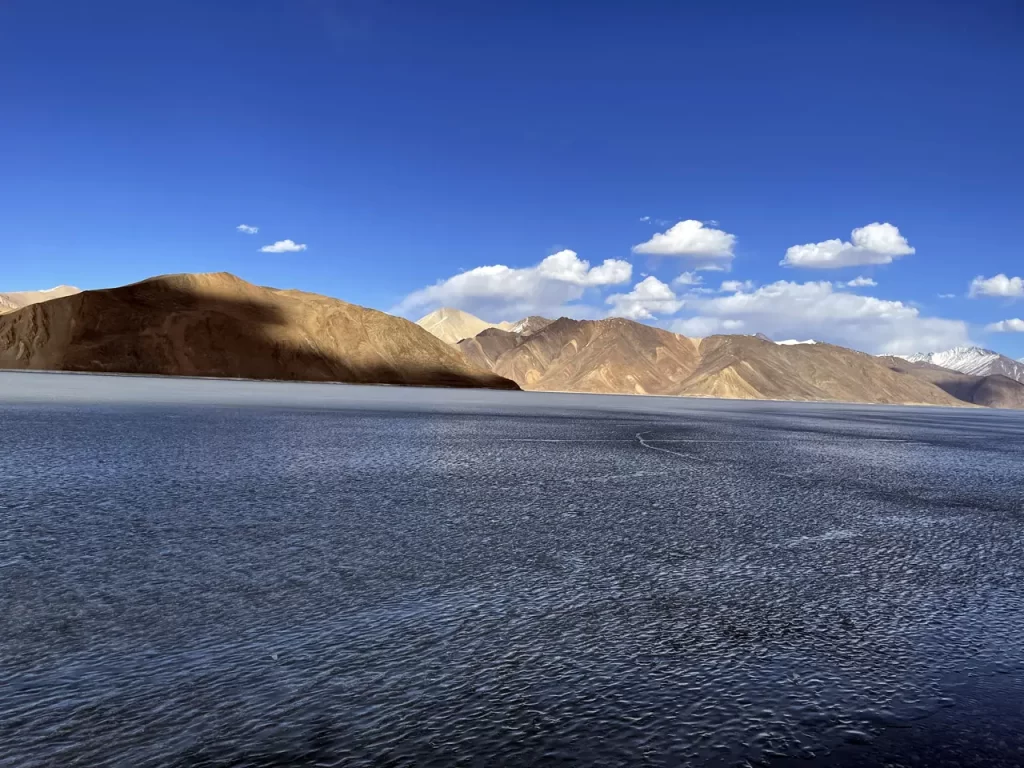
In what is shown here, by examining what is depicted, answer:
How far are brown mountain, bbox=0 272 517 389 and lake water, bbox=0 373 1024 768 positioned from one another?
134 m

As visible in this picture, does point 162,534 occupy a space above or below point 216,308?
below

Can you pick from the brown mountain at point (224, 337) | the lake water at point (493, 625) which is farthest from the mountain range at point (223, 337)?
the lake water at point (493, 625)

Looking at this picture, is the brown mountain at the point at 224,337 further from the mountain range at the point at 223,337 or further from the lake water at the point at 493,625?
the lake water at the point at 493,625

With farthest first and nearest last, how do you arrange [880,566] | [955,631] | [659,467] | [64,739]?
[659,467] < [880,566] < [955,631] < [64,739]

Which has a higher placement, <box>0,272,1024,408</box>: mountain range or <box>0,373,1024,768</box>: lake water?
<box>0,272,1024,408</box>: mountain range

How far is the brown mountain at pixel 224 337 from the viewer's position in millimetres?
133375

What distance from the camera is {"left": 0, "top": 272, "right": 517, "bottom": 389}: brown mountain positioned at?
133 m

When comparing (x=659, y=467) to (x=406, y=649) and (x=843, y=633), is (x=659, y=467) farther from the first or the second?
(x=406, y=649)

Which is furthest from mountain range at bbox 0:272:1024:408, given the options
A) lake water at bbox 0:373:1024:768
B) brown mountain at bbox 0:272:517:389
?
lake water at bbox 0:373:1024:768

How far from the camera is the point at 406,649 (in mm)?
5391

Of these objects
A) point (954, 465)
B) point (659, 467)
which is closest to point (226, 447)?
point (659, 467)

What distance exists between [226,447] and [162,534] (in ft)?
36.7

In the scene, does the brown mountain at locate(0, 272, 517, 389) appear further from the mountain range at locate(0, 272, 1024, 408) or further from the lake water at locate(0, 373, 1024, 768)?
the lake water at locate(0, 373, 1024, 768)

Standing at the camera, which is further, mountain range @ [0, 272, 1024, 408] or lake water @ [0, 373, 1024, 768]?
mountain range @ [0, 272, 1024, 408]
